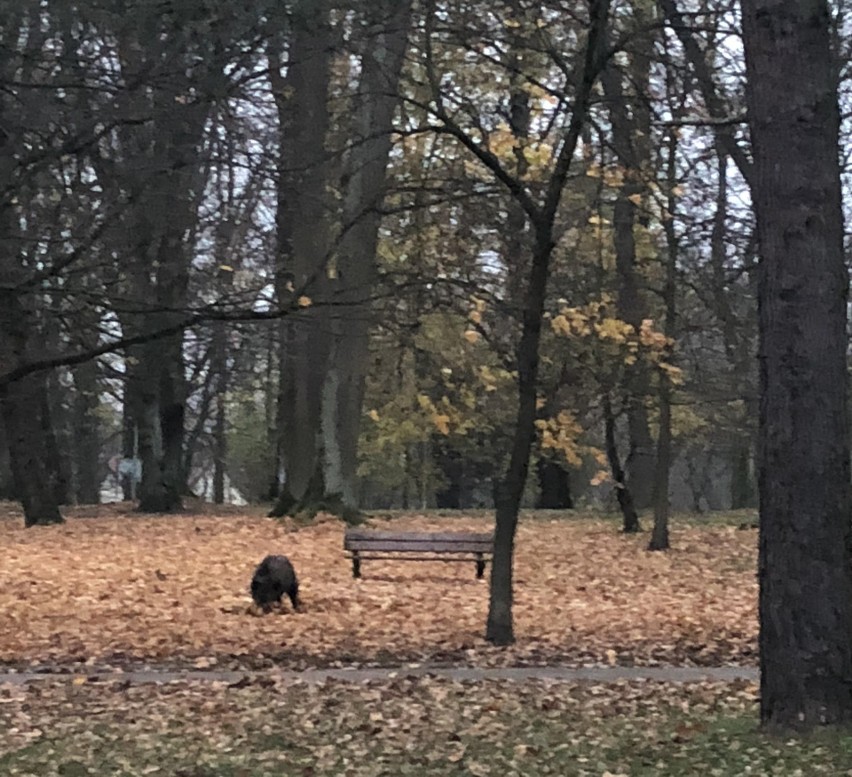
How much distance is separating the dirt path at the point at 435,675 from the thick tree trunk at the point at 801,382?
2480mm

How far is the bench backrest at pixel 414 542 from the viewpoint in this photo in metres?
15.1

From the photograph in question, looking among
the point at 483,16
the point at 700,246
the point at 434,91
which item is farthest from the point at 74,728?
the point at 700,246

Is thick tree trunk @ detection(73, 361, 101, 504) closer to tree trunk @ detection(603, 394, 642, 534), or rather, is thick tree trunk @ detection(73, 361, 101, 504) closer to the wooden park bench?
tree trunk @ detection(603, 394, 642, 534)

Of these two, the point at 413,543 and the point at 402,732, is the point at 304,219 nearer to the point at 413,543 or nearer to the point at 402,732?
the point at 413,543

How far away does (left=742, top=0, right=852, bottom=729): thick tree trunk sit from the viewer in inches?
264

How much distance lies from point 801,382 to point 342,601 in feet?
24.8

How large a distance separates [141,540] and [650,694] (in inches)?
469

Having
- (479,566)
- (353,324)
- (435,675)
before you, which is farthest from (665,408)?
(435,675)

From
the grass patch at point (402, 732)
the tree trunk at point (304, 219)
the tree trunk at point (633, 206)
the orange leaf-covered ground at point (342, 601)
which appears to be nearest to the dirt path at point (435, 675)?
the grass patch at point (402, 732)

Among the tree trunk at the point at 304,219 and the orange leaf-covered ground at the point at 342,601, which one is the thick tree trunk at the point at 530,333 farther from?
the tree trunk at the point at 304,219

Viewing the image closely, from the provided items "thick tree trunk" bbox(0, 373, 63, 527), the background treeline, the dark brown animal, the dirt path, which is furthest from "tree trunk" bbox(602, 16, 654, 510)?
"thick tree trunk" bbox(0, 373, 63, 527)

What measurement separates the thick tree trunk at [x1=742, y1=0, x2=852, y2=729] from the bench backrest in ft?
27.6

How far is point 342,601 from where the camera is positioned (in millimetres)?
13414

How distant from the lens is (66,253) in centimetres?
1066
